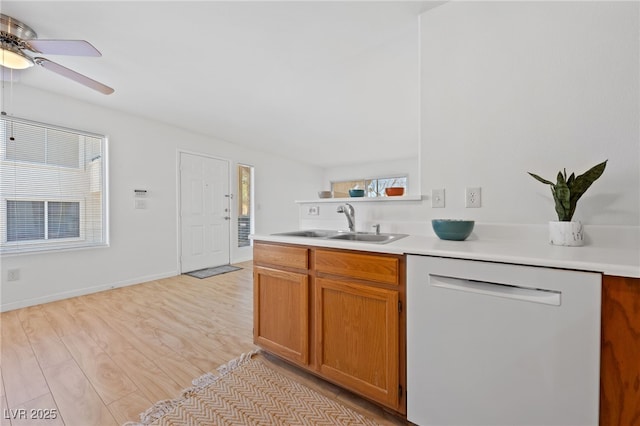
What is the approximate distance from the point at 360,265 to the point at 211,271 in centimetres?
351

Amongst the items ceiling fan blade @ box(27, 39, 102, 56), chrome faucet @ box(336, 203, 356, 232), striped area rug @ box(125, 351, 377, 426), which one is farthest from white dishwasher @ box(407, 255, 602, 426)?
ceiling fan blade @ box(27, 39, 102, 56)

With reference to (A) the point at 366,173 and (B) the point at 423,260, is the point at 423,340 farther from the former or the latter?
(A) the point at 366,173

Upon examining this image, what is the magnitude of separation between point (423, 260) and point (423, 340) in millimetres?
354

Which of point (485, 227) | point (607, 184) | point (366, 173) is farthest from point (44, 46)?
point (366, 173)

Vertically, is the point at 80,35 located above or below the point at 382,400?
above

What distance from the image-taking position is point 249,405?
4.40 ft

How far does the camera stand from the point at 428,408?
3.63 ft

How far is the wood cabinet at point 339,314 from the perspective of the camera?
3.88ft

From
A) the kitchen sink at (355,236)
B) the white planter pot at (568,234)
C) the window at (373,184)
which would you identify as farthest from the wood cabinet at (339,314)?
the window at (373,184)

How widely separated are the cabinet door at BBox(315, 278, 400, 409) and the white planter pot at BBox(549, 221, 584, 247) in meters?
0.81

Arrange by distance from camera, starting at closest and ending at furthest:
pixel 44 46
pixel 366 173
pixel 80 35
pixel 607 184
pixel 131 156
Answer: pixel 607 184 < pixel 44 46 < pixel 80 35 < pixel 131 156 < pixel 366 173

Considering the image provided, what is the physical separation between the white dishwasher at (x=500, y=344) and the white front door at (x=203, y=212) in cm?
386

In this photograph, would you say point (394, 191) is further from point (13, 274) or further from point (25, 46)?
point (13, 274)

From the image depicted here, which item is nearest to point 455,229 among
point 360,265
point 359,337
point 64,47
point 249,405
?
point 360,265
